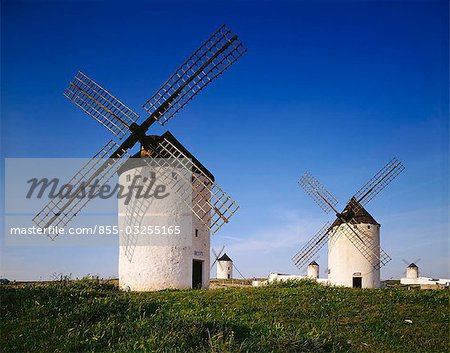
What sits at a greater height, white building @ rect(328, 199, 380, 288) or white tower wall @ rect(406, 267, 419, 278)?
white building @ rect(328, 199, 380, 288)

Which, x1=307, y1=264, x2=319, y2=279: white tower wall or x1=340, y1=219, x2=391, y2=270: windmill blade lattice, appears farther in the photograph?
x1=307, y1=264, x2=319, y2=279: white tower wall

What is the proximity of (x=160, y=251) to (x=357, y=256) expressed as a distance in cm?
1603

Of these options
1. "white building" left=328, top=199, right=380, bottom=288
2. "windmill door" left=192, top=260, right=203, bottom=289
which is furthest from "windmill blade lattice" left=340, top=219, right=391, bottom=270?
"windmill door" left=192, top=260, right=203, bottom=289

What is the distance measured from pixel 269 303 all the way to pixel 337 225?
17478 millimetres

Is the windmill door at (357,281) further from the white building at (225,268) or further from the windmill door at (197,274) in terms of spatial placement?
the white building at (225,268)

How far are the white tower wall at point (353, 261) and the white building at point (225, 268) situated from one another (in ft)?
70.4

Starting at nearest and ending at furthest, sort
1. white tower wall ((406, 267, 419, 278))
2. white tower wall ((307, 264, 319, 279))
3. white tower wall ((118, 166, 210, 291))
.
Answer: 1. white tower wall ((118, 166, 210, 291))
2. white tower wall ((307, 264, 319, 279))
3. white tower wall ((406, 267, 419, 278))

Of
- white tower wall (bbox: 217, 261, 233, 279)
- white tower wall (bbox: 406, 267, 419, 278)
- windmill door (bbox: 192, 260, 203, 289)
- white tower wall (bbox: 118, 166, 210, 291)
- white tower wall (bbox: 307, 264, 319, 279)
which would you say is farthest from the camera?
white tower wall (bbox: 406, 267, 419, 278)

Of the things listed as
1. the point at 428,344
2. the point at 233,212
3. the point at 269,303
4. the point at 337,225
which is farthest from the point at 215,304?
the point at 337,225

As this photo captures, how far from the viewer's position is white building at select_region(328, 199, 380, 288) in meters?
31.4

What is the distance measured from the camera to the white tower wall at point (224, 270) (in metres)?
52.2

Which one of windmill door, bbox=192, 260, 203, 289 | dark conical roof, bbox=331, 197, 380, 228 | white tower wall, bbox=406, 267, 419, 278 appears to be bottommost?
white tower wall, bbox=406, 267, 419, 278

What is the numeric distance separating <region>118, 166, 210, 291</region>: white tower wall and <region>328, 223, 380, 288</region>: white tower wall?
1424cm

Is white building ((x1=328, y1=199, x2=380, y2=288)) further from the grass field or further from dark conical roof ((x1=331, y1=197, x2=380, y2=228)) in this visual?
the grass field
